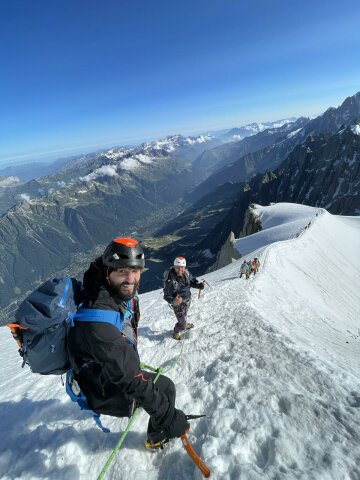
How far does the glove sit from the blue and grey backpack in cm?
260

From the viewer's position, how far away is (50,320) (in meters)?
4.95

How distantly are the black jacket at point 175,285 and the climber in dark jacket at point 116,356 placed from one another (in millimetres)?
5590

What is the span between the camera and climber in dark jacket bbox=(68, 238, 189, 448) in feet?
16.2

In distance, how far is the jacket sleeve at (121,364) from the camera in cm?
486

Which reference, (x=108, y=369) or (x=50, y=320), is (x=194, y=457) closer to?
(x=108, y=369)

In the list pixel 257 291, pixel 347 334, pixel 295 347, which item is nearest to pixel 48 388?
pixel 295 347

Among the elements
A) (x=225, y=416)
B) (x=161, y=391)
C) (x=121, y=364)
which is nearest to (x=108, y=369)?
(x=121, y=364)

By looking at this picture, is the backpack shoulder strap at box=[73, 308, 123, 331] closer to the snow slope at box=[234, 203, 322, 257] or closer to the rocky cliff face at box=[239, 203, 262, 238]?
the snow slope at box=[234, 203, 322, 257]

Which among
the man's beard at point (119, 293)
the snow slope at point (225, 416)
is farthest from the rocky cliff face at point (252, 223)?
the man's beard at point (119, 293)

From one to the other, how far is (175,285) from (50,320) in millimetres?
7377

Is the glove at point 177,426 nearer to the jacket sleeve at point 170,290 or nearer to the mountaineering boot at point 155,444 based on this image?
the mountaineering boot at point 155,444

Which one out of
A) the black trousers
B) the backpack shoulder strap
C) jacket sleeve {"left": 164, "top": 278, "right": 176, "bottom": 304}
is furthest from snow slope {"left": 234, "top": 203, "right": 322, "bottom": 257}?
the backpack shoulder strap

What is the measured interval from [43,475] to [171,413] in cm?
301

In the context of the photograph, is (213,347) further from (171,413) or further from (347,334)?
(347,334)
